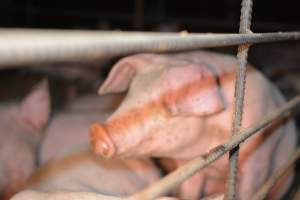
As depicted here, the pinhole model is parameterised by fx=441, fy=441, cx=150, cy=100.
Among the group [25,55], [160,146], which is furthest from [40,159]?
[25,55]

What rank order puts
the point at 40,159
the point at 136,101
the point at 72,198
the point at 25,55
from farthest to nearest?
1. the point at 40,159
2. the point at 136,101
3. the point at 72,198
4. the point at 25,55

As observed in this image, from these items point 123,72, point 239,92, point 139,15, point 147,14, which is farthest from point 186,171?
point 147,14

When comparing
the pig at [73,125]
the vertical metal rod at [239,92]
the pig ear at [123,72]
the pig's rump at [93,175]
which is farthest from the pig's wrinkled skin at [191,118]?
the vertical metal rod at [239,92]

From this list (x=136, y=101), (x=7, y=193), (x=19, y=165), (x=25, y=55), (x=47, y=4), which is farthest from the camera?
(x=47, y=4)

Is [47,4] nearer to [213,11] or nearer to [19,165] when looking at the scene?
[213,11]

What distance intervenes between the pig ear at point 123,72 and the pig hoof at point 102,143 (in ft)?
1.71

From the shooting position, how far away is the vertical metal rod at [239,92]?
119cm

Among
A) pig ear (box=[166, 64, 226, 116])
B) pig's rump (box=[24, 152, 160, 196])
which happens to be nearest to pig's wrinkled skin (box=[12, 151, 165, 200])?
pig's rump (box=[24, 152, 160, 196])

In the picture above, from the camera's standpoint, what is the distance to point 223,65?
2.14 metres

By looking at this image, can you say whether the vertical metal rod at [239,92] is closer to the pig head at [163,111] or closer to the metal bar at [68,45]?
the metal bar at [68,45]

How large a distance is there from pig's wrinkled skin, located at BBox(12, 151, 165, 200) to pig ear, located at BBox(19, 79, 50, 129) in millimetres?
593

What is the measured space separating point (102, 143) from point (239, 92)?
1.97 ft

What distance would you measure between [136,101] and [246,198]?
0.63 m

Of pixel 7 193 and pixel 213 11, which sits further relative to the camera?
pixel 213 11
